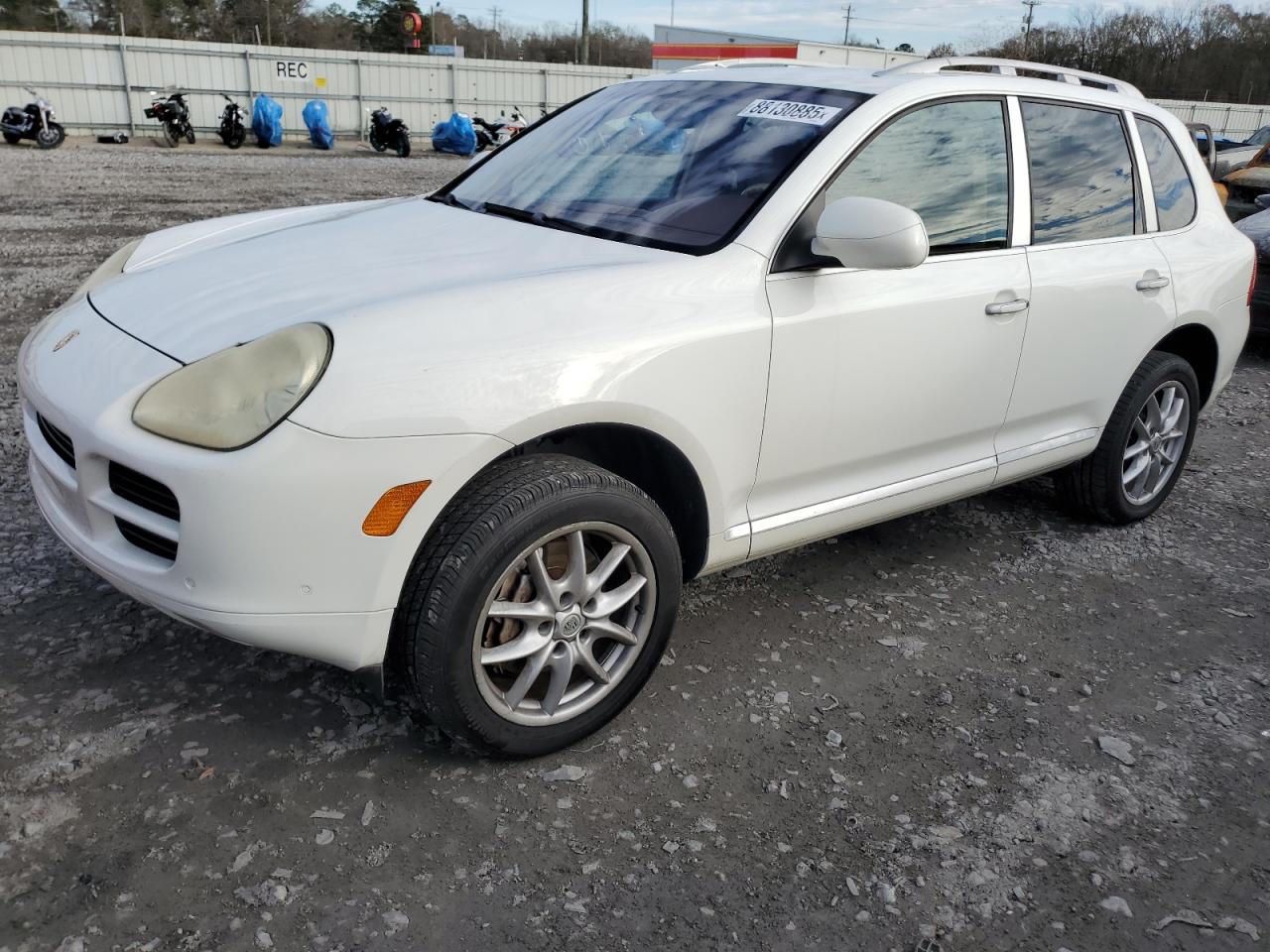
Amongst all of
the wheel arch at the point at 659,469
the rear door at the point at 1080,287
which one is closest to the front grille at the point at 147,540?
the wheel arch at the point at 659,469

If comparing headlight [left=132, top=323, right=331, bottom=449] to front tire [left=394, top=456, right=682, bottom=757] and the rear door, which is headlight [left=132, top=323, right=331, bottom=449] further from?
the rear door

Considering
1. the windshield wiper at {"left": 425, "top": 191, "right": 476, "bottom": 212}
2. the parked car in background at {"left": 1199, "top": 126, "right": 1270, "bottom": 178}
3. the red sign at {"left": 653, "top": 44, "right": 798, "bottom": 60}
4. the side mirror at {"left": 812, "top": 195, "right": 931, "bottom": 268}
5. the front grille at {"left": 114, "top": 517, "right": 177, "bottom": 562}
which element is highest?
the red sign at {"left": 653, "top": 44, "right": 798, "bottom": 60}

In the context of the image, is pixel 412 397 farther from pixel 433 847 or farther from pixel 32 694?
pixel 32 694

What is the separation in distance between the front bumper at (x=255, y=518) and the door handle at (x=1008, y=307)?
71.5 inches

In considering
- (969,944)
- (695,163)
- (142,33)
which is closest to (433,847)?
(969,944)

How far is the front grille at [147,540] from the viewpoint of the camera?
2.30 meters

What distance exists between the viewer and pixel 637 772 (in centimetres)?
271

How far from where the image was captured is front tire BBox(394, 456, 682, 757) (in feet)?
7.81

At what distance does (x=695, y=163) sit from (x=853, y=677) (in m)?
1.66

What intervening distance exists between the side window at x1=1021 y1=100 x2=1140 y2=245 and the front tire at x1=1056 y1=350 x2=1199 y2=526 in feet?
2.10

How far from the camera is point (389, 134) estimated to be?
22.2 metres

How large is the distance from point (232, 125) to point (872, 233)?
69.3ft

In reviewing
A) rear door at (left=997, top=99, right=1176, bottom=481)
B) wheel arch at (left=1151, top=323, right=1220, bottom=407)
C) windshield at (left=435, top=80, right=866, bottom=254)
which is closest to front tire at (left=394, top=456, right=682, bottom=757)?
windshield at (left=435, top=80, right=866, bottom=254)

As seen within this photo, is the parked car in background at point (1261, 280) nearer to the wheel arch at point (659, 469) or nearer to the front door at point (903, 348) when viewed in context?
the front door at point (903, 348)
